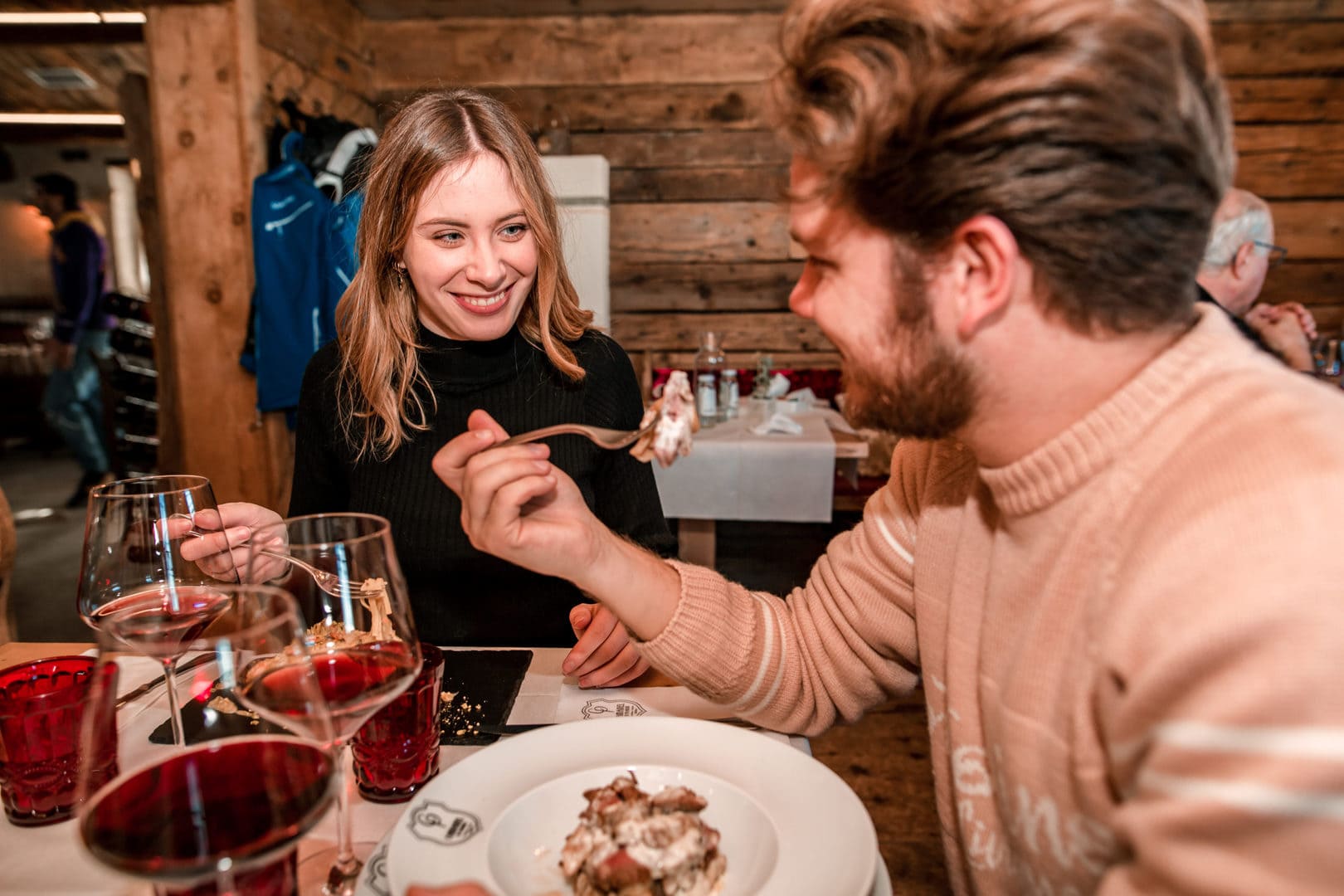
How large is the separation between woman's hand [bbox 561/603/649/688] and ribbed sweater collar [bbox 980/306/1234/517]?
0.53m

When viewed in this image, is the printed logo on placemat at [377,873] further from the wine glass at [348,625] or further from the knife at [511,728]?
the knife at [511,728]

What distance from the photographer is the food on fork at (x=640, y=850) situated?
2.13ft

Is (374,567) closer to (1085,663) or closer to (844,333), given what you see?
(844,333)

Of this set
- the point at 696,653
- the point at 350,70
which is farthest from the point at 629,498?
the point at 350,70

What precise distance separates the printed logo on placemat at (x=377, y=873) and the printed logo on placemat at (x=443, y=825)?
35 mm

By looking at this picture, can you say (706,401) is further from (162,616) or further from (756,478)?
(162,616)

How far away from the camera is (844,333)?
822 millimetres

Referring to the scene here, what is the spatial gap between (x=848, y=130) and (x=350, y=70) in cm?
467

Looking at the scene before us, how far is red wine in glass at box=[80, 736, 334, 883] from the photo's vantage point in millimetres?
491

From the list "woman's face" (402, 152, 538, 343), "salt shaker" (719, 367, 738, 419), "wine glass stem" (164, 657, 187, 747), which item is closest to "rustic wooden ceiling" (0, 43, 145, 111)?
"salt shaker" (719, 367, 738, 419)

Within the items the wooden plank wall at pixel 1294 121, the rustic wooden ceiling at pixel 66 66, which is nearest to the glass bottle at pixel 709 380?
the wooden plank wall at pixel 1294 121

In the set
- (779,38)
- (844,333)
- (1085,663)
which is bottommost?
(1085,663)

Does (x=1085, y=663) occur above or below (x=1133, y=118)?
below

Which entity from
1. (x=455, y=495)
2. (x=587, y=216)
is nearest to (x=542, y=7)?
(x=587, y=216)
